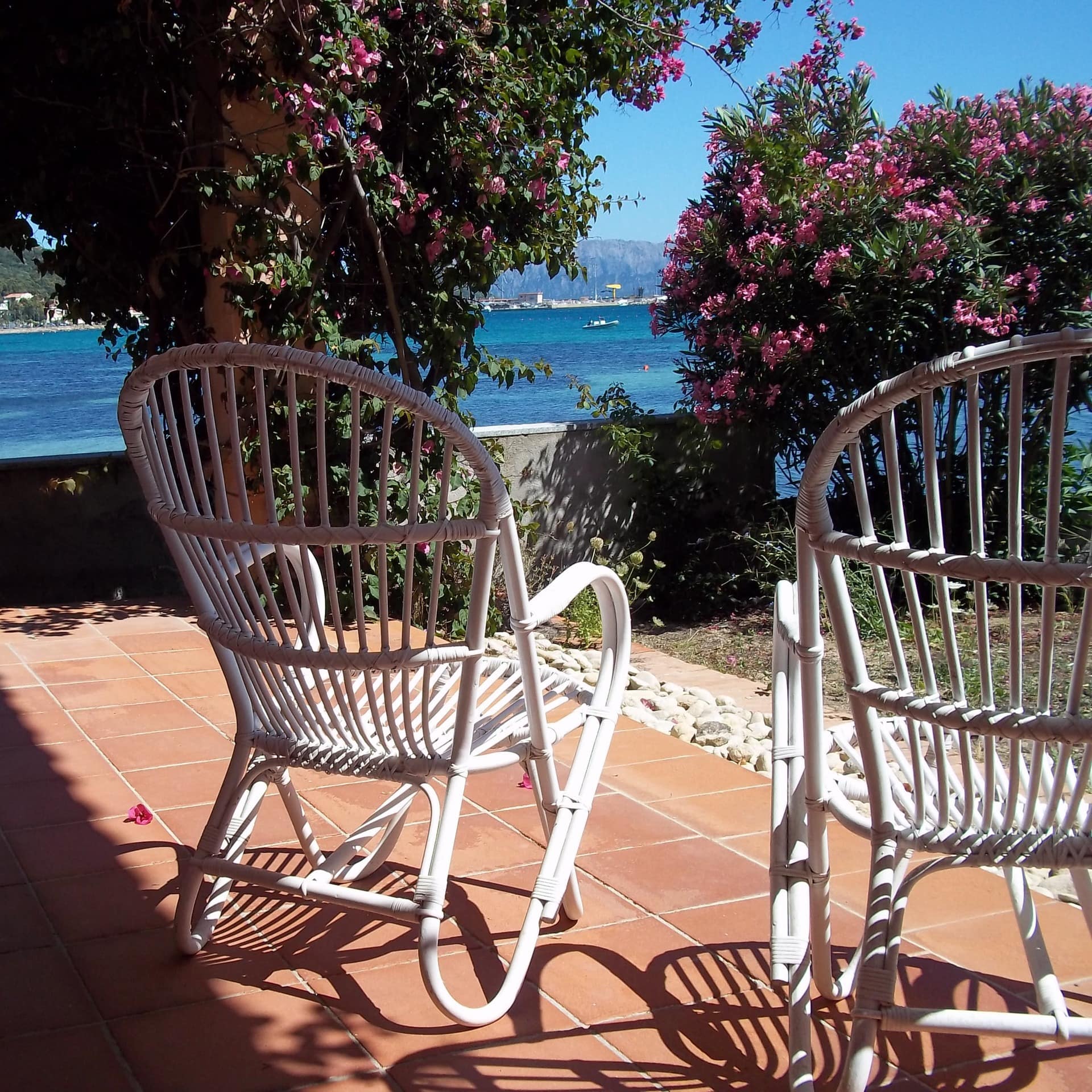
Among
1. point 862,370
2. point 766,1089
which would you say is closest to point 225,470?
point 862,370

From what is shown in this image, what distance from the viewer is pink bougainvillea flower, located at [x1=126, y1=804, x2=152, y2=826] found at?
257 cm

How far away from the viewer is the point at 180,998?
5.97 feet

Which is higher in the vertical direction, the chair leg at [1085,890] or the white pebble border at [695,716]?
the chair leg at [1085,890]

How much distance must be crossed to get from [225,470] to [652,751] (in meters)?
2.66

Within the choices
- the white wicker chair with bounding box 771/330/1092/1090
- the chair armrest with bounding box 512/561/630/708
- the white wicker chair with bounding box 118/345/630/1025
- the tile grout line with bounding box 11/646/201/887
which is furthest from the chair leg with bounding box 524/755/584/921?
the tile grout line with bounding box 11/646/201/887

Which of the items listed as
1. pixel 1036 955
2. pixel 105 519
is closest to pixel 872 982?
pixel 1036 955

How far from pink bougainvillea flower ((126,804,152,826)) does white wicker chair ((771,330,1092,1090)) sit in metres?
1.49

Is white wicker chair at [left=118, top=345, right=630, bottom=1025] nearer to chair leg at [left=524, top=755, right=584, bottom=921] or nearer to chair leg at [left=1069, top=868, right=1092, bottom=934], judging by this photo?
chair leg at [left=524, top=755, right=584, bottom=921]

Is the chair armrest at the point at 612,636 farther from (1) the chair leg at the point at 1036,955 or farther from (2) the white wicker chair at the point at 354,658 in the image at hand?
(1) the chair leg at the point at 1036,955

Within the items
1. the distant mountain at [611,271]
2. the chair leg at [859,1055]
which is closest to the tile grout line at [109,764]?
the chair leg at [859,1055]

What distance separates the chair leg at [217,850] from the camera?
186 centimetres

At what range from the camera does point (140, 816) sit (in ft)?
8.43

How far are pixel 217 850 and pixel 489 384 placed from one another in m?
32.4

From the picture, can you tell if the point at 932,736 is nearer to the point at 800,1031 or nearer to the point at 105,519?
the point at 800,1031
